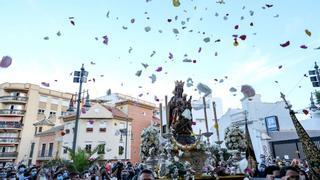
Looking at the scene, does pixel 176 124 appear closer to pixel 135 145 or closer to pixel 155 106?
pixel 135 145

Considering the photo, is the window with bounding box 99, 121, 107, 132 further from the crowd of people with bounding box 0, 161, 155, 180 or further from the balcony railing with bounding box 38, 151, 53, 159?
the crowd of people with bounding box 0, 161, 155, 180

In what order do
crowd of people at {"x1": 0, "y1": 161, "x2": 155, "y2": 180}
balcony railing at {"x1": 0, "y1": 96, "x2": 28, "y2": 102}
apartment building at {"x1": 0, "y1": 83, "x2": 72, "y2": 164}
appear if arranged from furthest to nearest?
balcony railing at {"x1": 0, "y1": 96, "x2": 28, "y2": 102}, apartment building at {"x1": 0, "y1": 83, "x2": 72, "y2": 164}, crowd of people at {"x1": 0, "y1": 161, "x2": 155, "y2": 180}

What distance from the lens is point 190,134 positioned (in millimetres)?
14336

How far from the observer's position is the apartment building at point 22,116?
48.7 m

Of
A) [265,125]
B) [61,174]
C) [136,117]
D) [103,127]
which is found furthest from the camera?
[136,117]

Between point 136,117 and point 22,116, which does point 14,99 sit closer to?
point 22,116

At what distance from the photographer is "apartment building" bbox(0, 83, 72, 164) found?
160 feet

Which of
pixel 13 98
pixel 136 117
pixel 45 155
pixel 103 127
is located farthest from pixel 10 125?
pixel 136 117

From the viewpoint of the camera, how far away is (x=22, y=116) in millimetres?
50562

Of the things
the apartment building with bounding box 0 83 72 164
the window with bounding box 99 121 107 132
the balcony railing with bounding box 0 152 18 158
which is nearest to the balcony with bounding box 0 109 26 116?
the apartment building with bounding box 0 83 72 164

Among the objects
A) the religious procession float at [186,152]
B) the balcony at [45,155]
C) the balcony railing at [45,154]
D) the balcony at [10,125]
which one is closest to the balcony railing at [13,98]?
the balcony at [10,125]

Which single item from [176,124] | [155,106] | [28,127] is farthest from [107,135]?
[176,124]

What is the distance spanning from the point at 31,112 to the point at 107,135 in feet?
71.0

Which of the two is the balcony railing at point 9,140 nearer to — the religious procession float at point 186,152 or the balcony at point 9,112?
the balcony at point 9,112
